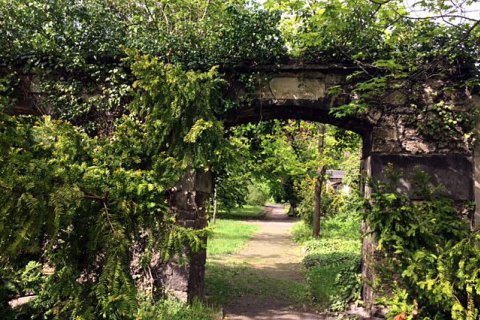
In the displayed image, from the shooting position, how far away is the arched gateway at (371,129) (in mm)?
5227

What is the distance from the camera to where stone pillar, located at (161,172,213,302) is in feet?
17.6

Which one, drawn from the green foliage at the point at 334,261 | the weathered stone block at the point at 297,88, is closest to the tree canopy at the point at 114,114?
the weathered stone block at the point at 297,88

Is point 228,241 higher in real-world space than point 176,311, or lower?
lower

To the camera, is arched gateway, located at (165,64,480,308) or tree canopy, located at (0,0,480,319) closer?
tree canopy, located at (0,0,480,319)

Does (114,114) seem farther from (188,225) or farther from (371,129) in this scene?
(371,129)

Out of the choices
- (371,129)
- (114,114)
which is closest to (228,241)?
(114,114)

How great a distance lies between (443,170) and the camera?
5238 mm

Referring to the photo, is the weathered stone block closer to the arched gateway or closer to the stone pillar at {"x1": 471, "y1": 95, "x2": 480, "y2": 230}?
the arched gateway

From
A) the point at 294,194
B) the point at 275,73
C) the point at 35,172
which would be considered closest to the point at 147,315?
the point at 35,172

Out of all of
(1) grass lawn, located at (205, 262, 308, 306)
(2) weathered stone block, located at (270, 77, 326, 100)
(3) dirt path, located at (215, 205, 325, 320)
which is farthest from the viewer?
(1) grass lawn, located at (205, 262, 308, 306)

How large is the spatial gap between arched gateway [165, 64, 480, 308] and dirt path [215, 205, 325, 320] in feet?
2.89

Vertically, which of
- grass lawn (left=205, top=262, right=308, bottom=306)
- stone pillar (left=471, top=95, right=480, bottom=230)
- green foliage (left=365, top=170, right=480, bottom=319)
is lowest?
grass lawn (left=205, top=262, right=308, bottom=306)

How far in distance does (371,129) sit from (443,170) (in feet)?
3.48

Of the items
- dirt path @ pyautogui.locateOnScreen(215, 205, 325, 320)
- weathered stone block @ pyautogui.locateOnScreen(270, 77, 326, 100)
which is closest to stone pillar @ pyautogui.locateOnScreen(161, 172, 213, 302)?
dirt path @ pyautogui.locateOnScreen(215, 205, 325, 320)
